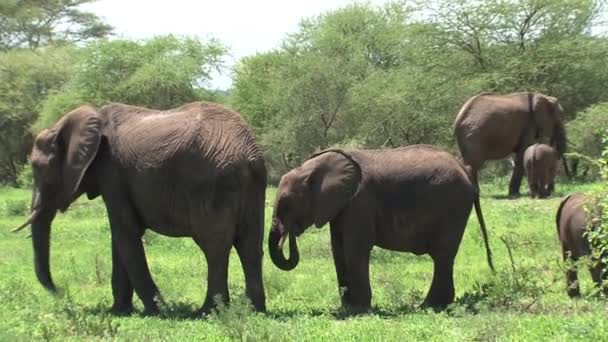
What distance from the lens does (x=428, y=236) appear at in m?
10.4

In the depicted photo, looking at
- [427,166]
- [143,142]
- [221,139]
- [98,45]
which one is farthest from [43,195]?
[98,45]

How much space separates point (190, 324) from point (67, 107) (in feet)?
104

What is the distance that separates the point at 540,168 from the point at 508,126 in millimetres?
2110

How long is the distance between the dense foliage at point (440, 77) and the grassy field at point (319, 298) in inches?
473

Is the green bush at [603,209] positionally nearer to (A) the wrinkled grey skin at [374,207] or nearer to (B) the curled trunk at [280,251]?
(A) the wrinkled grey skin at [374,207]

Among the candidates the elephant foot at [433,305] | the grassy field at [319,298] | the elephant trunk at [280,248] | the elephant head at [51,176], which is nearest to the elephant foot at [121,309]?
the grassy field at [319,298]

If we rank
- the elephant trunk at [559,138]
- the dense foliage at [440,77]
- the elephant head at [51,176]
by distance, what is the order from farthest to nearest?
the dense foliage at [440,77], the elephant trunk at [559,138], the elephant head at [51,176]

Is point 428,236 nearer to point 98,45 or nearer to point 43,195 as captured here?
point 43,195

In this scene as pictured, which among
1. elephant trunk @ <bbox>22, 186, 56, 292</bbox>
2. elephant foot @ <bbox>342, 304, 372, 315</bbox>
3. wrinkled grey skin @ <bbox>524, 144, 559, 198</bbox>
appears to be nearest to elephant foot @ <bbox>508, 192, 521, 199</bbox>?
wrinkled grey skin @ <bbox>524, 144, 559, 198</bbox>

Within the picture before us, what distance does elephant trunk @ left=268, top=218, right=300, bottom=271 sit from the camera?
10219 mm

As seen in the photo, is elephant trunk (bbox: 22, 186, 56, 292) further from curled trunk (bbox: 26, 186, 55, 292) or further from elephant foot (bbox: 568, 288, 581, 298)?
elephant foot (bbox: 568, 288, 581, 298)

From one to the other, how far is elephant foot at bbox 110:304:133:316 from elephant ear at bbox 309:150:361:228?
2.33 metres

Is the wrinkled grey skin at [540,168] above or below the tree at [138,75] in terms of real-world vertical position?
below

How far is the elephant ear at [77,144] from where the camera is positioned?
10.1 meters
